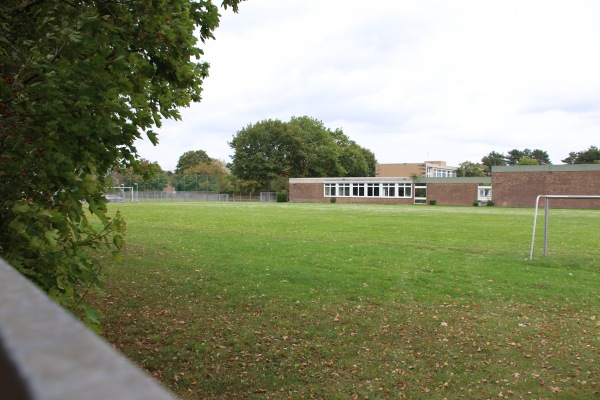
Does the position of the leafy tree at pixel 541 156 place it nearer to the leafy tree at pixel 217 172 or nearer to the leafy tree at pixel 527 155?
the leafy tree at pixel 527 155

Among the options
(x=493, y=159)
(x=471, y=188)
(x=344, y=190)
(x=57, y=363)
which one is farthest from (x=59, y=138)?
(x=493, y=159)

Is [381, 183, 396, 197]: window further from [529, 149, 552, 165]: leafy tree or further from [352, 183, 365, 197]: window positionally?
[529, 149, 552, 165]: leafy tree

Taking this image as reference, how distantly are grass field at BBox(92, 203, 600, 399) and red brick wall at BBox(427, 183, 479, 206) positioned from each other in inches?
1805

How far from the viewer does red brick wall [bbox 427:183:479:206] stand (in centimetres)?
5966

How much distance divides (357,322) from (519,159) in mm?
108803

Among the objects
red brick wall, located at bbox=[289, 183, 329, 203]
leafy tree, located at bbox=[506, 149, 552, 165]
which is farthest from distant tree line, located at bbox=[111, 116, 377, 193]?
leafy tree, located at bbox=[506, 149, 552, 165]

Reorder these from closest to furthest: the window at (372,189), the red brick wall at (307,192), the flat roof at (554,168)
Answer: the flat roof at (554,168) < the window at (372,189) < the red brick wall at (307,192)

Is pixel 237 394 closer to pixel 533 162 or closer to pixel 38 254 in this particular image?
pixel 38 254

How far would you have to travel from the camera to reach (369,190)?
67688mm

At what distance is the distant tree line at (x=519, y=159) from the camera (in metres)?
89.7

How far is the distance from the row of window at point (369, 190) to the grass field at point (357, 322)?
49.8 meters

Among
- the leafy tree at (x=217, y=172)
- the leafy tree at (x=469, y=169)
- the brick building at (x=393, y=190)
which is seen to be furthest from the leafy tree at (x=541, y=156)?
the leafy tree at (x=217, y=172)

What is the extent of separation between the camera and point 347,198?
6875 cm

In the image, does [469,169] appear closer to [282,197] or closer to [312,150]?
[312,150]
